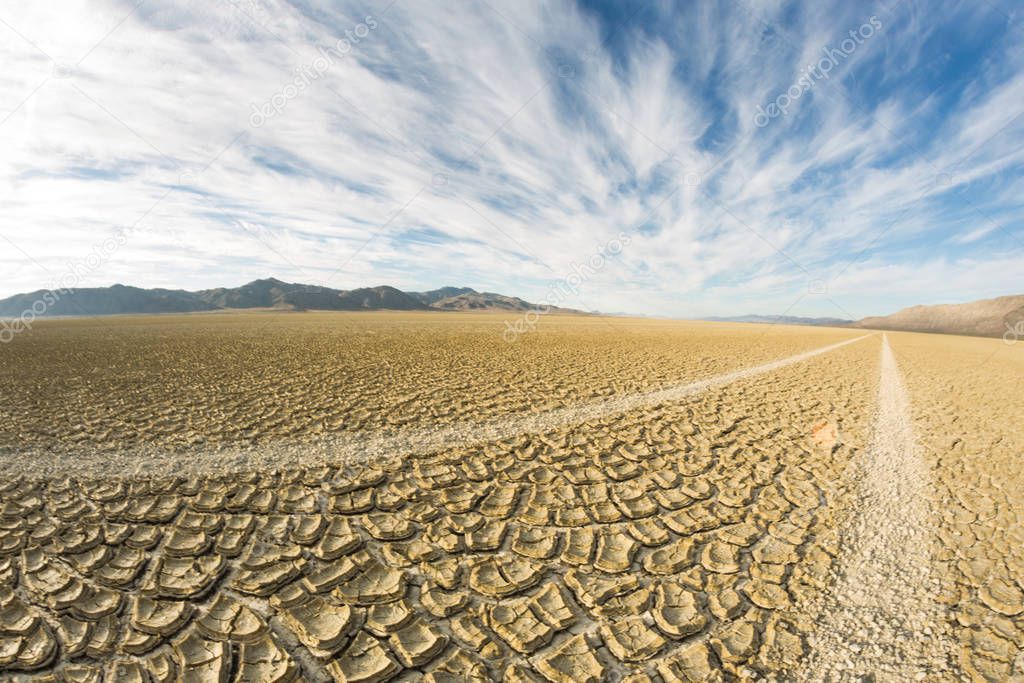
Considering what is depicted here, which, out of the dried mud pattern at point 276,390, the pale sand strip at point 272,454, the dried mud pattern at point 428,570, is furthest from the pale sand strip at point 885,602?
the dried mud pattern at point 276,390

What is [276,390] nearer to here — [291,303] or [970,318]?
[291,303]

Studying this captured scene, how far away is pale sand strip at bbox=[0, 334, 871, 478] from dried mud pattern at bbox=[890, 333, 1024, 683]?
3860 mm

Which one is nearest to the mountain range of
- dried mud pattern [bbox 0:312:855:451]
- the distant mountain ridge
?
the distant mountain ridge

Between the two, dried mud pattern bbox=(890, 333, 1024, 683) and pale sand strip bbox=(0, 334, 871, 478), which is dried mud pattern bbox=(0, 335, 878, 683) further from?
dried mud pattern bbox=(890, 333, 1024, 683)

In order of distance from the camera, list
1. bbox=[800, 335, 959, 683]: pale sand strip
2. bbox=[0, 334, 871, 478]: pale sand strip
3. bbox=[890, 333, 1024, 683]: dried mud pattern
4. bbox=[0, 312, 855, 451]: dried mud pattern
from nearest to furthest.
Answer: bbox=[800, 335, 959, 683]: pale sand strip → bbox=[890, 333, 1024, 683]: dried mud pattern → bbox=[0, 334, 871, 478]: pale sand strip → bbox=[0, 312, 855, 451]: dried mud pattern

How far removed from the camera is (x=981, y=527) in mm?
3322

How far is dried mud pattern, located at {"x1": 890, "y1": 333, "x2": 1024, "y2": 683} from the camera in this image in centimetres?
217

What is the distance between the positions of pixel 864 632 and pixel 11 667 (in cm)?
459

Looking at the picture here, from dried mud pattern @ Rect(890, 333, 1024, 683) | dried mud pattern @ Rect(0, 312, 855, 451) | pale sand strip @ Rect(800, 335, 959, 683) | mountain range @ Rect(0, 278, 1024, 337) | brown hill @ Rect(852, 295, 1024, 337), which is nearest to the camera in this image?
pale sand strip @ Rect(800, 335, 959, 683)

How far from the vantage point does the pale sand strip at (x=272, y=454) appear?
4184 mm

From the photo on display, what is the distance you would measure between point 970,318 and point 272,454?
238558mm

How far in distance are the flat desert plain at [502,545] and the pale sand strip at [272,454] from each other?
39mm

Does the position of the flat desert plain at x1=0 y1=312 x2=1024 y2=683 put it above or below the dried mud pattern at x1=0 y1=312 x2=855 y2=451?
below

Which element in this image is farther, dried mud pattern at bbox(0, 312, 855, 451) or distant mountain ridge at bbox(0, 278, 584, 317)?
distant mountain ridge at bbox(0, 278, 584, 317)
